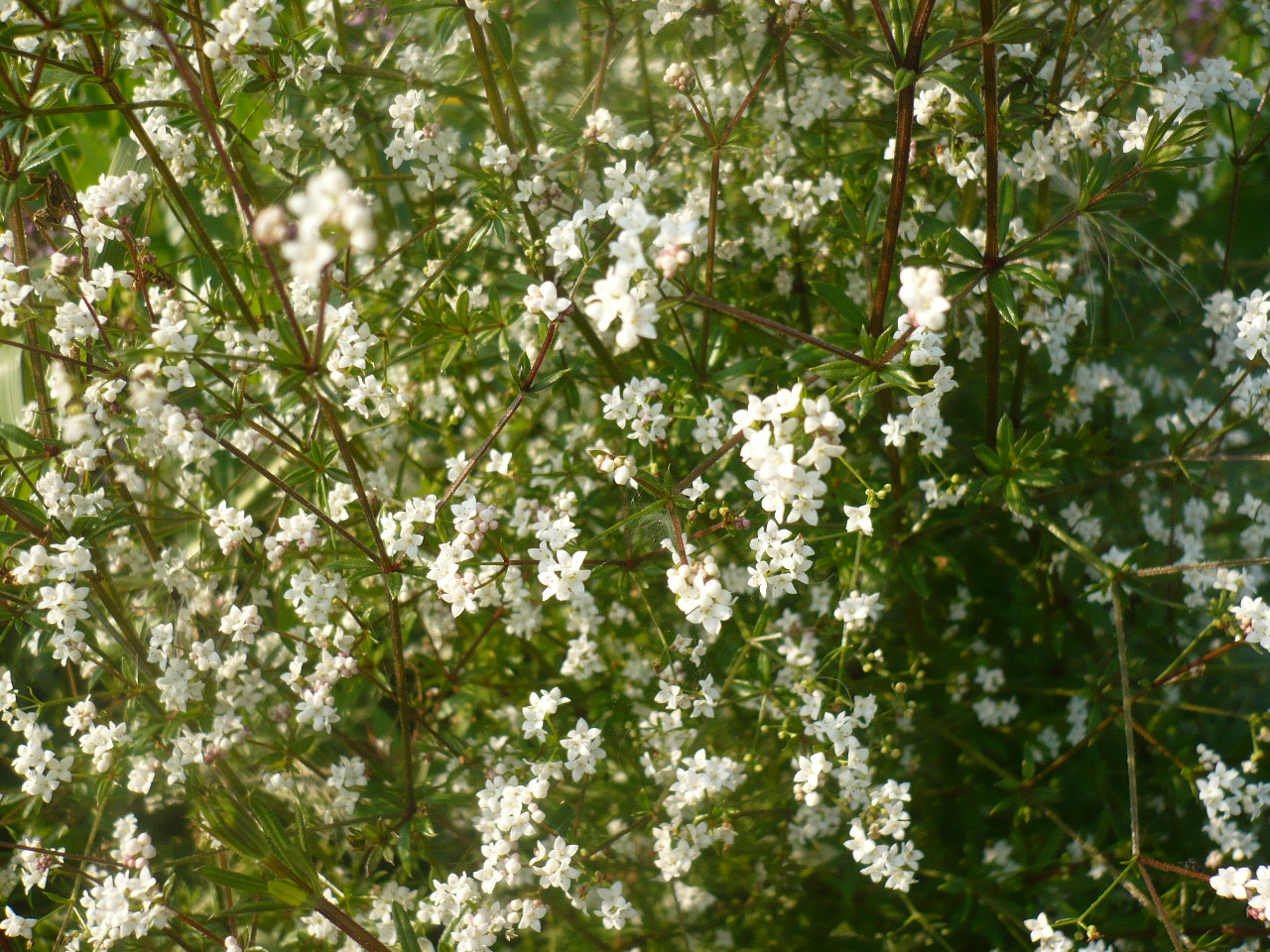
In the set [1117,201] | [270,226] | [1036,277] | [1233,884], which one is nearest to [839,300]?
[1036,277]

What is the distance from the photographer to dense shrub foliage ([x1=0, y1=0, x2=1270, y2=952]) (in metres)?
2.04

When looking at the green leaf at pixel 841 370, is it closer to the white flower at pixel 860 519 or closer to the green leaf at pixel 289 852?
the white flower at pixel 860 519

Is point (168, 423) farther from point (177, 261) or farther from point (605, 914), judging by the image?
point (605, 914)

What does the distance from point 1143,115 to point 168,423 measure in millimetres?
2127

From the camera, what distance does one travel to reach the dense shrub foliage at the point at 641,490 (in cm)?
204

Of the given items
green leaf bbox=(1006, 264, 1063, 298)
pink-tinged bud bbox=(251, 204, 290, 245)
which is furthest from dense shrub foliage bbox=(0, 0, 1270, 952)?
pink-tinged bud bbox=(251, 204, 290, 245)

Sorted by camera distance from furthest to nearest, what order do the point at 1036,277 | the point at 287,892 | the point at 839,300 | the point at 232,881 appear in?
the point at 839,300
the point at 1036,277
the point at 232,881
the point at 287,892

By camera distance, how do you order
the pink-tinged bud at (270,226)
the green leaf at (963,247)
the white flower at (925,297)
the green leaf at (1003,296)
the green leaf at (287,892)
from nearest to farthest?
the pink-tinged bud at (270,226) → the white flower at (925,297) → the green leaf at (287,892) → the green leaf at (1003,296) → the green leaf at (963,247)

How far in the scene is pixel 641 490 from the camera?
2.21 metres

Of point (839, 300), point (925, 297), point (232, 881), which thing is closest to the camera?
point (925, 297)

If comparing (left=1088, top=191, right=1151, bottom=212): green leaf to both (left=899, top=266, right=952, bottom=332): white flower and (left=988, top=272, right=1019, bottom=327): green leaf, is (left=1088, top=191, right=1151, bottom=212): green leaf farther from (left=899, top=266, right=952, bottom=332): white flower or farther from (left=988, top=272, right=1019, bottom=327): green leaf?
(left=899, top=266, right=952, bottom=332): white flower

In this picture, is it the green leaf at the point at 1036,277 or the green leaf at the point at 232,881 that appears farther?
the green leaf at the point at 1036,277

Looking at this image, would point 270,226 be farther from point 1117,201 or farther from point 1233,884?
point 1233,884

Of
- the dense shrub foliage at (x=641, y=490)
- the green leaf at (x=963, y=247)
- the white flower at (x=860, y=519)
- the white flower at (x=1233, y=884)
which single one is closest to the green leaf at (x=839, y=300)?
the dense shrub foliage at (x=641, y=490)
